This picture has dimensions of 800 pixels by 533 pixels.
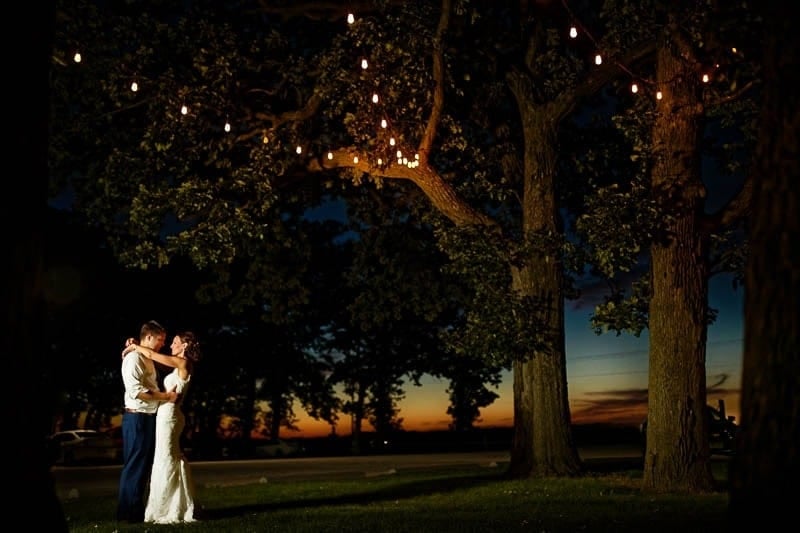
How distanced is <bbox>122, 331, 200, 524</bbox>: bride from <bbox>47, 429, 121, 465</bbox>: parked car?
24.8 meters

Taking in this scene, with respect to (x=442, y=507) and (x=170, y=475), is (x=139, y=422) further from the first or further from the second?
(x=442, y=507)

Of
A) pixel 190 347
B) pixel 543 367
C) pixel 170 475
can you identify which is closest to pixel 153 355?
pixel 190 347

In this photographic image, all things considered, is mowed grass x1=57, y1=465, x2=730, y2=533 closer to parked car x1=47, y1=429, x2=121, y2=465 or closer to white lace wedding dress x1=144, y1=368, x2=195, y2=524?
white lace wedding dress x1=144, y1=368, x2=195, y2=524

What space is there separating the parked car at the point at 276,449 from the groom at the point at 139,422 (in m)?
35.3

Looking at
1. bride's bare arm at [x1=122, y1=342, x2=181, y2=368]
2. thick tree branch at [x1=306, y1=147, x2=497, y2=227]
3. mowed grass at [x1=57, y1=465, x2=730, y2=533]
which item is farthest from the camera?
thick tree branch at [x1=306, y1=147, x2=497, y2=227]

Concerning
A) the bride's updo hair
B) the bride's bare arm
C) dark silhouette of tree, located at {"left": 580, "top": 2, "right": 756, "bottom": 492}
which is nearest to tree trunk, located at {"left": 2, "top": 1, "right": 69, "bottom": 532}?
the bride's bare arm

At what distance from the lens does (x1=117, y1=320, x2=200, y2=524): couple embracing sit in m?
11.5

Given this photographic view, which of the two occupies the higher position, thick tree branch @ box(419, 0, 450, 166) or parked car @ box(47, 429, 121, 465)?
thick tree branch @ box(419, 0, 450, 166)

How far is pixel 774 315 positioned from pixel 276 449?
43.6m

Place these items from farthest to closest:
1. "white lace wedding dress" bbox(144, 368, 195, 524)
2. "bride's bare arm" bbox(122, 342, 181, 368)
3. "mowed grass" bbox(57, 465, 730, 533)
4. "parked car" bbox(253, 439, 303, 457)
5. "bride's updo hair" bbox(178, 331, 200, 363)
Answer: "parked car" bbox(253, 439, 303, 457) < "bride's updo hair" bbox(178, 331, 200, 363) < "bride's bare arm" bbox(122, 342, 181, 368) < "white lace wedding dress" bbox(144, 368, 195, 524) < "mowed grass" bbox(57, 465, 730, 533)

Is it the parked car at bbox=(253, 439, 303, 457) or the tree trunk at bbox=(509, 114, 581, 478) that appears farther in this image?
the parked car at bbox=(253, 439, 303, 457)

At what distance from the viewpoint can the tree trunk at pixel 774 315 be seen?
5383 millimetres

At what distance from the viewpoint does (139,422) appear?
38.6 feet

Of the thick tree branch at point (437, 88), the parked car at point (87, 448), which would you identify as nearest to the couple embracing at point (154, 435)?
the thick tree branch at point (437, 88)
